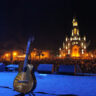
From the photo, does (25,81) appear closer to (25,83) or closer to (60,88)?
(25,83)

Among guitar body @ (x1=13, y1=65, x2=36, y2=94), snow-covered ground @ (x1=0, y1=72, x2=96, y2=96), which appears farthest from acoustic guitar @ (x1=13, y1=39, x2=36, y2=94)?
snow-covered ground @ (x1=0, y1=72, x2=96, y2=96)

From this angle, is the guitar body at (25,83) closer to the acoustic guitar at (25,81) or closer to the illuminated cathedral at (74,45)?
the acoustic guitar at (25,81)

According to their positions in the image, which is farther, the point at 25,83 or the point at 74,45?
the point at 74,45

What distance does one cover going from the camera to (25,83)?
436 cm

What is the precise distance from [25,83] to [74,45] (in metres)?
76.8

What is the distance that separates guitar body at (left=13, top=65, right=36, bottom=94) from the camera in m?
4.34

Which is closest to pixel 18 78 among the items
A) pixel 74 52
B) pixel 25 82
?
pixel 25 82

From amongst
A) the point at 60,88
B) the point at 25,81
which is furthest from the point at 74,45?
the point at 25,81

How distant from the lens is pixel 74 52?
3098 inches

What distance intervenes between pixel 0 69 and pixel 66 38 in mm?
74036

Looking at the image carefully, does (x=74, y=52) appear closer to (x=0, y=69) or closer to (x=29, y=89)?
(x=0, y=69)

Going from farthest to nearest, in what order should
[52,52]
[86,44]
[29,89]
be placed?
[86,44]
[52,52]
[29,89]

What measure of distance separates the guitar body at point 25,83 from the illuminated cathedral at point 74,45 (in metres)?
70.4

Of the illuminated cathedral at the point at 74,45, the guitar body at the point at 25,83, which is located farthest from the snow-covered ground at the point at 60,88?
the illuminated cathedral at the point at 74,45
